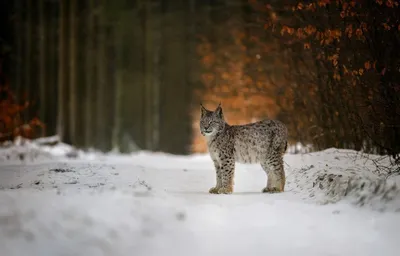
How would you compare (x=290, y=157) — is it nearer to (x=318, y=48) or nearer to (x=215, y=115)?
(x=318, y=48)

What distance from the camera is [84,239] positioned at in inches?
164

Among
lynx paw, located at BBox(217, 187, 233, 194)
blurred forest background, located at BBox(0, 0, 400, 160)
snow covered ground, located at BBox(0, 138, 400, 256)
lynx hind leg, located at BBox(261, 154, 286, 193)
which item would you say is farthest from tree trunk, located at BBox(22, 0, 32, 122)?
lynx hind leg, located at BBox(261, 154, 286, 193)

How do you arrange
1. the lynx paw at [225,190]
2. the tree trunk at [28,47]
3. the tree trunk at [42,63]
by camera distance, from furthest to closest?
the tree trunk at [42,63]
the tree trunk at [28,47]
the lynx paw at [225,190]

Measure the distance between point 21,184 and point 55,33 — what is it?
12.7m

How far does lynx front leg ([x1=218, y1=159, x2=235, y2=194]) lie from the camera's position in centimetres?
671

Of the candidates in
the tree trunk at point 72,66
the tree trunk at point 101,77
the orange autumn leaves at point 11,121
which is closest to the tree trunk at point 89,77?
the tree trunk at point 101,77

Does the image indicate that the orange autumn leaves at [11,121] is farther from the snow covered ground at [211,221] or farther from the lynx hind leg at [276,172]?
the lynx hind leg at [276,172]

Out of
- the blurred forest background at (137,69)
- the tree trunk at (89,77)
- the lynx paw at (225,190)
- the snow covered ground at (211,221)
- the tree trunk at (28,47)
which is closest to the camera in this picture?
the snow covered ground at (211,221)

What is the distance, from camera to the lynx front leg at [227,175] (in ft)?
22.0

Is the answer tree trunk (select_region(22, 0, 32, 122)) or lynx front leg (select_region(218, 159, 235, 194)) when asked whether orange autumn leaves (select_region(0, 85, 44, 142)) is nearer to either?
tree trunk (select_region(22, 0, 32, 122))

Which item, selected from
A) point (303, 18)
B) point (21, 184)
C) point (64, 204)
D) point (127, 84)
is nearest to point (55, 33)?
point (127, 84)

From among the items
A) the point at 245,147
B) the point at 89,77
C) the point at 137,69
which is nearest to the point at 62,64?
the point at 89,77

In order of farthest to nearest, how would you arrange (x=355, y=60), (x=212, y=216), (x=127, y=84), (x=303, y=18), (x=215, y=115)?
(x=127, y=84) < (x=303, y=18) < (x=355, y=60) < (x=215, y=115) < (x=212, y=216)

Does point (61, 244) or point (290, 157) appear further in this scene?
point (290, 157)
